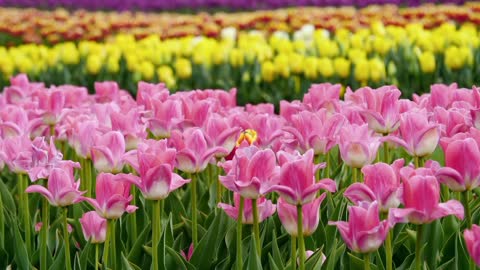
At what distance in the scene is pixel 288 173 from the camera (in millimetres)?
2006

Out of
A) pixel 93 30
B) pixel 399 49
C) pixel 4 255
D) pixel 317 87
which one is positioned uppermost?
pixel 317 87

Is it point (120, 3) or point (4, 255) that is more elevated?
point (4, 255)

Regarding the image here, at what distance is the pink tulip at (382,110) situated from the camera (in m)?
2.78

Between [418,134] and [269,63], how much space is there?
4687mm

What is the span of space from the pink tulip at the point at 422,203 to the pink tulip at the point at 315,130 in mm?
843

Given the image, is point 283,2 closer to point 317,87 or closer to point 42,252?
point 317,87

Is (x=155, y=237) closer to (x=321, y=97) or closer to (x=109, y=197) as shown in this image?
(x=109, y=197)

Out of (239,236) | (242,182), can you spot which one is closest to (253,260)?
(239,236)

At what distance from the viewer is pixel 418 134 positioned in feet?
7.83

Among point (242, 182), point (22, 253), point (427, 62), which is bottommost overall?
point (427, 62)

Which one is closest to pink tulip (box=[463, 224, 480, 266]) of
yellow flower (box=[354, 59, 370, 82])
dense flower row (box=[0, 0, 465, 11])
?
yellow flower (box=[354, 59, 370, 82])

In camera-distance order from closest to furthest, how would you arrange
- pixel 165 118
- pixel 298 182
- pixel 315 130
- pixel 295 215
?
1. pixel 298 182
2. pixel 295 215
3. pixel 315 130
4. pixel 165 118

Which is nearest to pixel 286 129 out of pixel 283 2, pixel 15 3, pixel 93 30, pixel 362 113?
pixel 362 113

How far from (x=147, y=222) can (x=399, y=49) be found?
536cm
